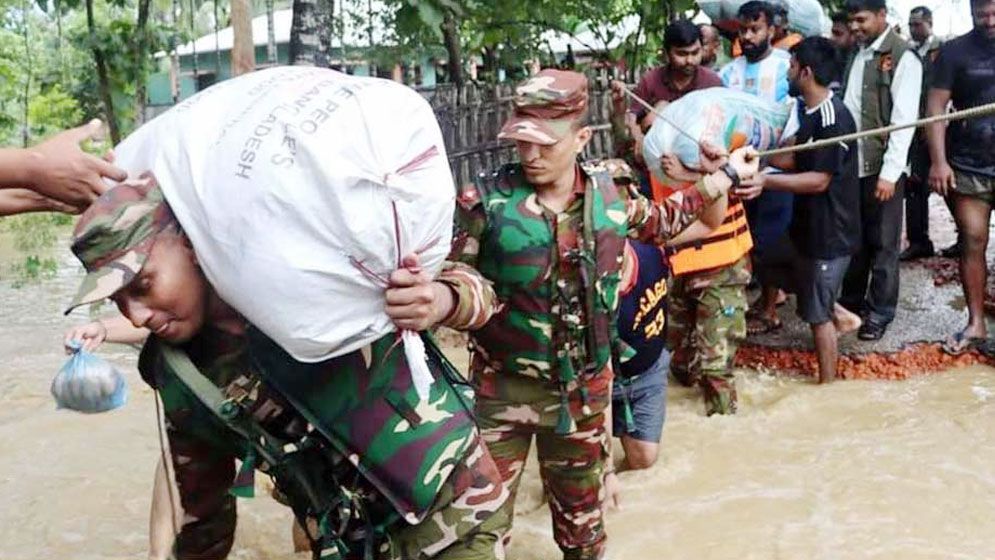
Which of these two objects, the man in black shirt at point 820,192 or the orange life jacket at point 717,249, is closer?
the orange life jacket at point 717,249

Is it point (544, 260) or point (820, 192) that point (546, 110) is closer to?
point (544, 260)

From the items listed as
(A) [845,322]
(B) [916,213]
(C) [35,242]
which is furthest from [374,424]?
(C) [35,242]

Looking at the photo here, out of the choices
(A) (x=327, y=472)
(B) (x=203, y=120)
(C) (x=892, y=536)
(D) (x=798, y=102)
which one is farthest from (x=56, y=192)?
(D) (x=798, y=102)

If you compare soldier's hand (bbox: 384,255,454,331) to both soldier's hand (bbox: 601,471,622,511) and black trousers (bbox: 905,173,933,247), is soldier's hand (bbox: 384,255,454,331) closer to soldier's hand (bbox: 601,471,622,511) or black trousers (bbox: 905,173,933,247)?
soldier's hand (bbox: 601,471,622,511)

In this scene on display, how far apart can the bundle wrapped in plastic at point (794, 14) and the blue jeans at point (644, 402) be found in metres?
3.26

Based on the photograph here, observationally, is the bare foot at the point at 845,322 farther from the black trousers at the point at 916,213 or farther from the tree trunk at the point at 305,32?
the tree trunk at the point at 305,32

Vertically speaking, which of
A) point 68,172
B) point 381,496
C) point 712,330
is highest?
point 68,172

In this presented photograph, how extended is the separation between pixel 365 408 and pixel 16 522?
3129mm

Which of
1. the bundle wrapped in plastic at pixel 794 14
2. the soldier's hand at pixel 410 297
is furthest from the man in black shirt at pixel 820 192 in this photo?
the soldier's hand at pixel 410 297

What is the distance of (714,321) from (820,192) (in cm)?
84

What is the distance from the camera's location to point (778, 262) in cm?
550

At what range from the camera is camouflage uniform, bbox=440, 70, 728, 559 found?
9.76 ft

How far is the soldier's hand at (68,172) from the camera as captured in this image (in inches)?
73.3

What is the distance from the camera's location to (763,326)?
6.03m
